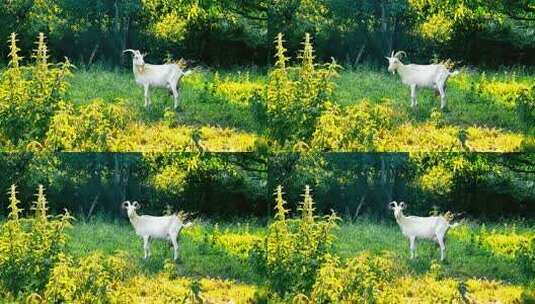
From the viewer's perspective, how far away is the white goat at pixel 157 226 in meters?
4.33

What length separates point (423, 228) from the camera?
4.29m

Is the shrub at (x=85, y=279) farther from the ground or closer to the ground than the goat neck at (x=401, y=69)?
closer to the ground

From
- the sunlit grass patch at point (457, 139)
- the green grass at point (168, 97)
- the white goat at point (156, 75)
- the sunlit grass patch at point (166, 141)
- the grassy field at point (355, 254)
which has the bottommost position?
the grassy field at point (355, 254)

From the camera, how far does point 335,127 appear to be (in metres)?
4.34

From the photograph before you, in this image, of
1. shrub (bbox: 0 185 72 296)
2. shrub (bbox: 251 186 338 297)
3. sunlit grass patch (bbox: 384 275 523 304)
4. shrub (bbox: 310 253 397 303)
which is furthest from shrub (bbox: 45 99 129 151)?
sunlit grass patch (bbox: 384 275 523 304)

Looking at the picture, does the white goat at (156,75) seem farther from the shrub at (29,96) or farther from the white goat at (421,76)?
the white goat at (421,76)

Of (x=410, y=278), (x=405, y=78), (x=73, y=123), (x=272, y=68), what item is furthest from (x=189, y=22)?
(x=410, y=278)

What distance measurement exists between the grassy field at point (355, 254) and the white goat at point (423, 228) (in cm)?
3

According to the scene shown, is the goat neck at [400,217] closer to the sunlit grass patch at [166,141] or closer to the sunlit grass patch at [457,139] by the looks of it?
the sunlit grass patch at [457,139]

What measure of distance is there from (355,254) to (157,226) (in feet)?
3.03

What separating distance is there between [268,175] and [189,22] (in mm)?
816

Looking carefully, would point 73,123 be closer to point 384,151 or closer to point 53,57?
point 53,57

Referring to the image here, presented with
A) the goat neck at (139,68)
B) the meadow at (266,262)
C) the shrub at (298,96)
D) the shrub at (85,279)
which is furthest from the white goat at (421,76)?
the shrub at (85,279)

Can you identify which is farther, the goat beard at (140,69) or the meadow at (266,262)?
the goat beard at (140,69)
